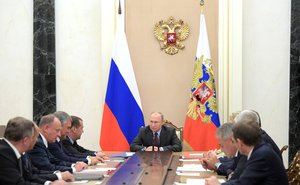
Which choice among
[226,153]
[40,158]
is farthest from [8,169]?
[226,153]

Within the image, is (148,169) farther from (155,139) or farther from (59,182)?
(155,139)

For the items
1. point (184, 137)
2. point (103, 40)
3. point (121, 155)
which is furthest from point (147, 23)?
point (121, 155)

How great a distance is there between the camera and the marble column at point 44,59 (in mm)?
7449

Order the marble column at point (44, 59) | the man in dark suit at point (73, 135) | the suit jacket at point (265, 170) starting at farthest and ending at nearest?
the marble column at point (44, 59)
the man in dark suit at point (73, 135)
the suit jacket at point (265, 170)

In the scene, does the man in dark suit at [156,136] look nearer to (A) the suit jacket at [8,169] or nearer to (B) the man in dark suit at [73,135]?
(B) the man in dark suit at [73,135]

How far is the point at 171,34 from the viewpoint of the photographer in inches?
288

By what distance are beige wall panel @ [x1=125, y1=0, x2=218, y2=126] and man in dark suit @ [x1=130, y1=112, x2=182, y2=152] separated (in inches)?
39.9

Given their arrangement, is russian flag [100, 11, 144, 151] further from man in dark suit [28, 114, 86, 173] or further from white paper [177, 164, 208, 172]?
white paper [177, 164, 208, 172]

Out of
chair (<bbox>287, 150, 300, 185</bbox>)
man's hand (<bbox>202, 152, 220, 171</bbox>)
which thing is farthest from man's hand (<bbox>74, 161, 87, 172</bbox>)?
chair (<bbox>287, 150, 300, 185</bbox>)

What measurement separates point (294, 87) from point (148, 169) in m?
3.86

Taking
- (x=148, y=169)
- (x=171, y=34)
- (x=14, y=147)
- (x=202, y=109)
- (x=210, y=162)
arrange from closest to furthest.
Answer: (x=14, y=147) → (x=148, y=169) → (x=210, y=162) → (x=202, y=109) → (x=171, y=34)

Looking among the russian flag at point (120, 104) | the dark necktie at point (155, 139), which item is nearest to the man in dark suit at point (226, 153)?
the dark necktie at point (155, 139)

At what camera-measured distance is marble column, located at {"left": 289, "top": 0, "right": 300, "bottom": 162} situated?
23.3 feet

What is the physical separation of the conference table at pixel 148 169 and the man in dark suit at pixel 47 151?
269mm
